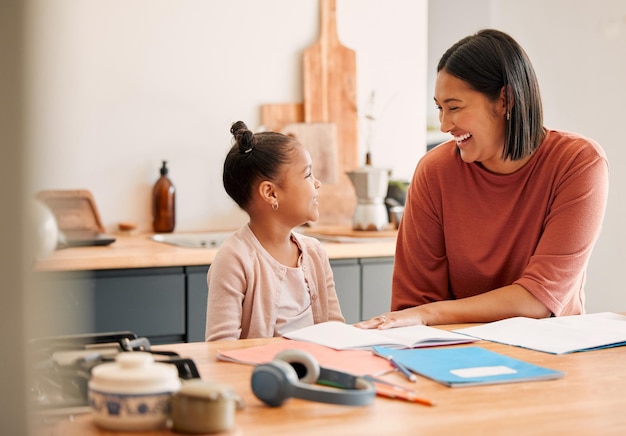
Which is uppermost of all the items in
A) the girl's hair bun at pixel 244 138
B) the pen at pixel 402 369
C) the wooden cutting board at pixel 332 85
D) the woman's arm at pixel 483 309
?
the wooden cutting board at pixel 332 85

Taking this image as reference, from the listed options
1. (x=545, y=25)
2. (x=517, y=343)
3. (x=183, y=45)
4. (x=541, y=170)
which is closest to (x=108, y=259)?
(x=183, y=45)

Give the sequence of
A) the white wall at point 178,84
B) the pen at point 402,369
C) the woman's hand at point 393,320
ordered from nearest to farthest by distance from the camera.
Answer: the pen at point 402,369
the woman's hand at point 393,320
the white wall at point 178,84

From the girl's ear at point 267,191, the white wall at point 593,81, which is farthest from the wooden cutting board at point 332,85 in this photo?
the girl's ear at point 267,191

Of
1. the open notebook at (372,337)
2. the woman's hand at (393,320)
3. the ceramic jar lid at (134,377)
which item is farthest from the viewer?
the woman's hand at (393,320)

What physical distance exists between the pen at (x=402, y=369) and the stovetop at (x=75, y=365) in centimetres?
30

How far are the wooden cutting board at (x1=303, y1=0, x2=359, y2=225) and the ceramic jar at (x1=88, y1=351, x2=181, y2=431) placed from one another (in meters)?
2.72

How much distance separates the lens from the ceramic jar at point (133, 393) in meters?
0.87

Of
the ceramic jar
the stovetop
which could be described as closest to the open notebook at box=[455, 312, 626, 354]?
the stovetop

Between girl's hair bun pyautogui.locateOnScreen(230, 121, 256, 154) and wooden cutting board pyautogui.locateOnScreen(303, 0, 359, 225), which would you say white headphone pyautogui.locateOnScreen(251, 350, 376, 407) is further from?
wooden cutting board pyautogui.locateOnScreen(303, 0, 359, 225)

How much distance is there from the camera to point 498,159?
2131 millimetres

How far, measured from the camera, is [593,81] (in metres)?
3.57

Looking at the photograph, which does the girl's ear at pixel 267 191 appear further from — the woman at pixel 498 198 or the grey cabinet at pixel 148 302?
the grey cabinet at pixel 148 302

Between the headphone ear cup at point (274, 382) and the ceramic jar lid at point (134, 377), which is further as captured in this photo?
the headphone ear cup at point (274, 382)

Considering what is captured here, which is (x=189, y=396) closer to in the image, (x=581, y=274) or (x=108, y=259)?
(x=581, y=274)
